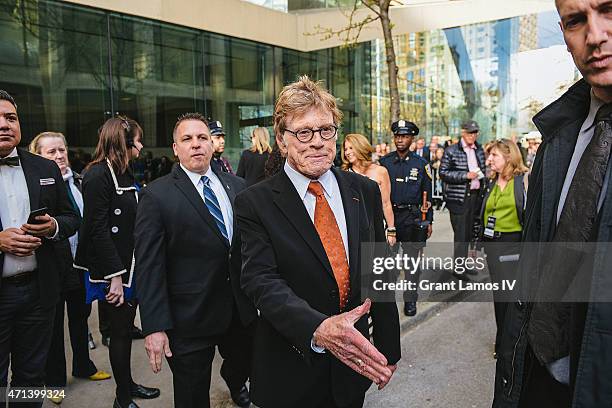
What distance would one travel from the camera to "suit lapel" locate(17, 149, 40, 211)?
2949mm

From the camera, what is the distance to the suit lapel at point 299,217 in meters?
1.98

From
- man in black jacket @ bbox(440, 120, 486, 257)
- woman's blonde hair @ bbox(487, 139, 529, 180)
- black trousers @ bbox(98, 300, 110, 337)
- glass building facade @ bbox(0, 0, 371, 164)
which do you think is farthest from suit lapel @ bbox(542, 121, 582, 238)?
glass building facade @ bbox(0, 0, 371, 164)

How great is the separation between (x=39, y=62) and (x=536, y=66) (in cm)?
983

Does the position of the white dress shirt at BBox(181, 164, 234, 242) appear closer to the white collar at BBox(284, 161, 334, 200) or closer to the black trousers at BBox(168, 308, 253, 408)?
the black trousers at BBox(168, 308, 253, 408)

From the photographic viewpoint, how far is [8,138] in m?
2.79

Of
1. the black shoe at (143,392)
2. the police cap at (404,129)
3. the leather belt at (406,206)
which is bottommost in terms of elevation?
the black shoe at (143,392)

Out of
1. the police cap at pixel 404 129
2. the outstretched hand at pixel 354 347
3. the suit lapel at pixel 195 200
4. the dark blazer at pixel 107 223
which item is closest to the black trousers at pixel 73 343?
the dark blazer at pixel 107 223

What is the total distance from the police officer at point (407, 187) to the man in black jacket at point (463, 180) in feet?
3.27

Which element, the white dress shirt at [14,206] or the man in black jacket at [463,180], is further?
the man in black jacket at [463,180]

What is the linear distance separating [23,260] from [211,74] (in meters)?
12.3

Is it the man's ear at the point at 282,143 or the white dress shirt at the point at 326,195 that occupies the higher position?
the man's ear at the point at 282,143

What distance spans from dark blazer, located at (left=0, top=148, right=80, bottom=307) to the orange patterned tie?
193 cm

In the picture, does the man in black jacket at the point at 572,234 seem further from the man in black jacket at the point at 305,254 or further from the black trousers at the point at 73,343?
the black trousers at the point at 73,343

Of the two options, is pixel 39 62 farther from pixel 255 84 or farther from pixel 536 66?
pixel 536 66
